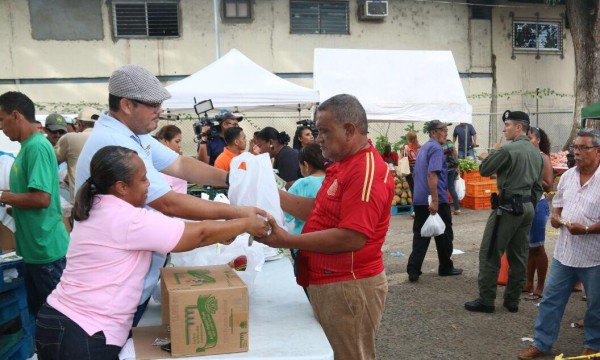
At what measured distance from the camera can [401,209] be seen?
1141cm

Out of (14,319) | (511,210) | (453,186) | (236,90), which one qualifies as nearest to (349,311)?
(14,319)

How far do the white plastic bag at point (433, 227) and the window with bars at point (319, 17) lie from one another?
1011cm

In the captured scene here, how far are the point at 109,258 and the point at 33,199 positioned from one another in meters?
1.79

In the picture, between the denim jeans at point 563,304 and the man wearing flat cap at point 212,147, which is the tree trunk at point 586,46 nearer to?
the man wearing flat cap at point 212,147

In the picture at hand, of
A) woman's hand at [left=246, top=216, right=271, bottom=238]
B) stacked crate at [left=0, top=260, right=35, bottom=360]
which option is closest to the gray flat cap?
woman's hand at [left=246, top=216, right=271, bottom=238]

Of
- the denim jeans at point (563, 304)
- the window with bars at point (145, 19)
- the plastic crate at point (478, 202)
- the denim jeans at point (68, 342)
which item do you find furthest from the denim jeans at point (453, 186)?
the denim jeans at point (68, 342)

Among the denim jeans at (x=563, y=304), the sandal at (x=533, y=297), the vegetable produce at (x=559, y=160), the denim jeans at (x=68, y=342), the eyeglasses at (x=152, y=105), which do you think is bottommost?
the sandal at (x=533, y=297)

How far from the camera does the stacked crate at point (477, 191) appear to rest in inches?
449

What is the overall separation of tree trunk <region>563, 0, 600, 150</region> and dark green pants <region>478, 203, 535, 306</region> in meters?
10.3

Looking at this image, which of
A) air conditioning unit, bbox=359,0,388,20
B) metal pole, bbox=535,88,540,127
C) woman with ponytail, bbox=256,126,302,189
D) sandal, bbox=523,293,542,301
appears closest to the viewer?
sandal, bbox=523,293,542,301

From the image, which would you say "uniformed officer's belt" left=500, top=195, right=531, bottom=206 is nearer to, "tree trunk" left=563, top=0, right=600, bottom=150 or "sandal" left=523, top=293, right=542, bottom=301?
"sandal" left=523, top=293, right=542, bottom=301

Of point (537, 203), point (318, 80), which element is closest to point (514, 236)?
point (537, 203)

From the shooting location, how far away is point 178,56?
47.9 ft

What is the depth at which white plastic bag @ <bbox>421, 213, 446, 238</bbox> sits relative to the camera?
6.31 m
